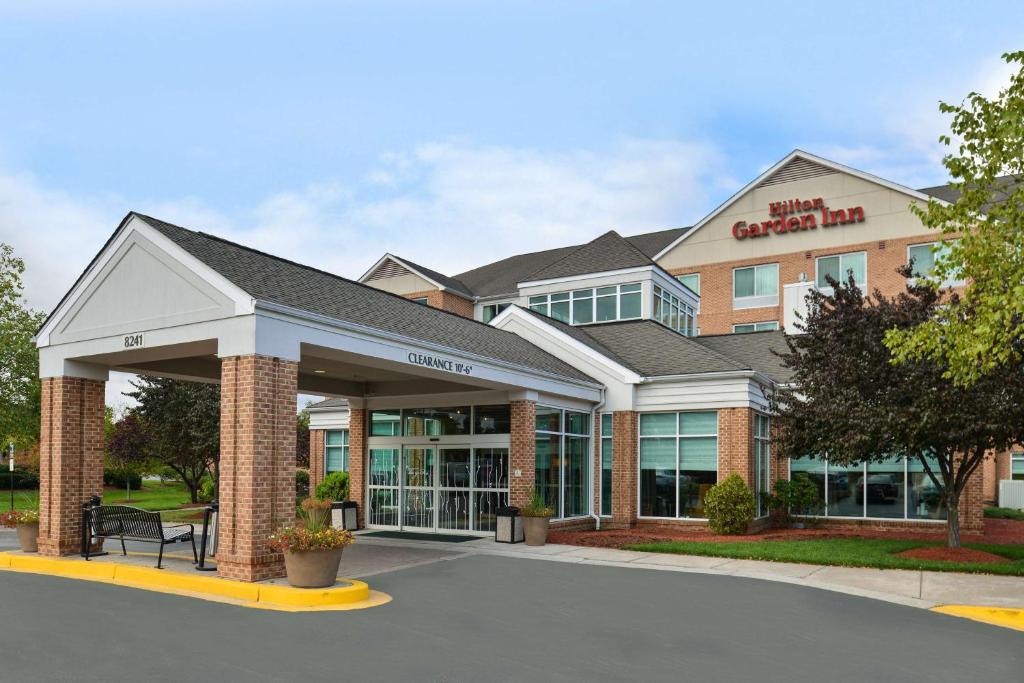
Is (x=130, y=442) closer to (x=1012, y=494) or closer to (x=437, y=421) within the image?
(x=437, y=421)

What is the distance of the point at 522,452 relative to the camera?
1930cm

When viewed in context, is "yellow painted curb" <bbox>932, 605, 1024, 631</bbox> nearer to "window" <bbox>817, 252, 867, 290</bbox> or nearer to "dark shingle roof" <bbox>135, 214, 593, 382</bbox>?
"dark shingle roof" <bbox>135, 214, 593, 382</bbox>

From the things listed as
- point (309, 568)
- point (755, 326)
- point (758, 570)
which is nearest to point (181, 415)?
point (309, 568)

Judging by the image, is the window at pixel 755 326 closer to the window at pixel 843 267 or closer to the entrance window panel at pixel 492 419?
the window at pixel 843 267

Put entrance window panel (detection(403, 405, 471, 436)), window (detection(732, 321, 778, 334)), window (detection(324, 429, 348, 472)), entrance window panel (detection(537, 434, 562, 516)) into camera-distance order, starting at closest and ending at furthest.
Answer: entrance window panel (detection(537, 434, 562, 516))
entrance window panel (detection(403, 405, 471, 436))
window (detection(324, 429, 348, 472))
window (detection(732, 321, 778, 334))

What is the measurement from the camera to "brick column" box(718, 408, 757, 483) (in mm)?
20609

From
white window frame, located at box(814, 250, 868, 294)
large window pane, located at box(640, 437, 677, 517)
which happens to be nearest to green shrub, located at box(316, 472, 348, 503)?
large window pane, located at box(640, 437, 677, 517)

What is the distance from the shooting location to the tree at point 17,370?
31.6 metres

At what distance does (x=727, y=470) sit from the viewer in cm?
2077

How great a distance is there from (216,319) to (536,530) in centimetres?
851

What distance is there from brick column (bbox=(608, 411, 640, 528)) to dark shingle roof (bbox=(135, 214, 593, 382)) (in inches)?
98.1

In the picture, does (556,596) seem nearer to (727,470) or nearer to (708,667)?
(708,667)

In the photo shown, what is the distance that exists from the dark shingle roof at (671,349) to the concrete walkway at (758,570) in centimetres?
652

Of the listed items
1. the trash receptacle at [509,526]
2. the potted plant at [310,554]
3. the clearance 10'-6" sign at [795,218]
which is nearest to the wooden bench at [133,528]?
the potted plant at [310,554]
